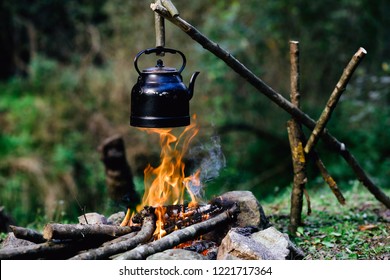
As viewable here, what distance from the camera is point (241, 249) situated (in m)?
3.93

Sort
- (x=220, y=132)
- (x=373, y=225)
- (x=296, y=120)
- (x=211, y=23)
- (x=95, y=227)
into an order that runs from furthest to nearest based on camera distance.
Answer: (x=211, y=23) < (x=220, y=132) < (x=373, y=225) < (x=296, y=120) < (x=95, y=227)

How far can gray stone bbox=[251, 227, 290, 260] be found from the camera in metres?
4.10

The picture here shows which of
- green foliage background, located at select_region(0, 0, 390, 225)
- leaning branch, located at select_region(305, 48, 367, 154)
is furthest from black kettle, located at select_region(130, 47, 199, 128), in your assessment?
green foliage background, located at select_region(0, 0, 390, 225)

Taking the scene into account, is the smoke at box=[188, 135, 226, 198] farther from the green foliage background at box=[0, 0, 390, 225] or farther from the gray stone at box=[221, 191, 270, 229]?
the green foliage background at box=[0, 0, 390, 225]

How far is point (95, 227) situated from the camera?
419 cm

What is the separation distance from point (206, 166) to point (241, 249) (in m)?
1.28

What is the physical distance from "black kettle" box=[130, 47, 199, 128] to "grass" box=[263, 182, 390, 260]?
5.01 ft

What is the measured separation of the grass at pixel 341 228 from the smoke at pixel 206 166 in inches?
33.1

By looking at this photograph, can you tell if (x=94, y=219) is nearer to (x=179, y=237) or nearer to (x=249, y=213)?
(x=179, y=237)

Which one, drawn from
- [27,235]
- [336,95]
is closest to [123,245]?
[27,235]

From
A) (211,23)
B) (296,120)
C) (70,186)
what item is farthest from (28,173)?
(296,120)

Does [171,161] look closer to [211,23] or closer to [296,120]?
[296,120]

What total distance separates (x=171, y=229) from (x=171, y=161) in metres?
0.75

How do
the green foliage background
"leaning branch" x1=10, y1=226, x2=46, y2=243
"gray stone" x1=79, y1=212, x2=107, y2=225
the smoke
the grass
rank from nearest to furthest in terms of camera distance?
1. "leaning branch" x1=10, y1=226, x2=46, y2=243
2. the grass
3. "gray stone" x1=79, y1=212, x2=107, y2=225
4. the smoke
5. the green foliage background
